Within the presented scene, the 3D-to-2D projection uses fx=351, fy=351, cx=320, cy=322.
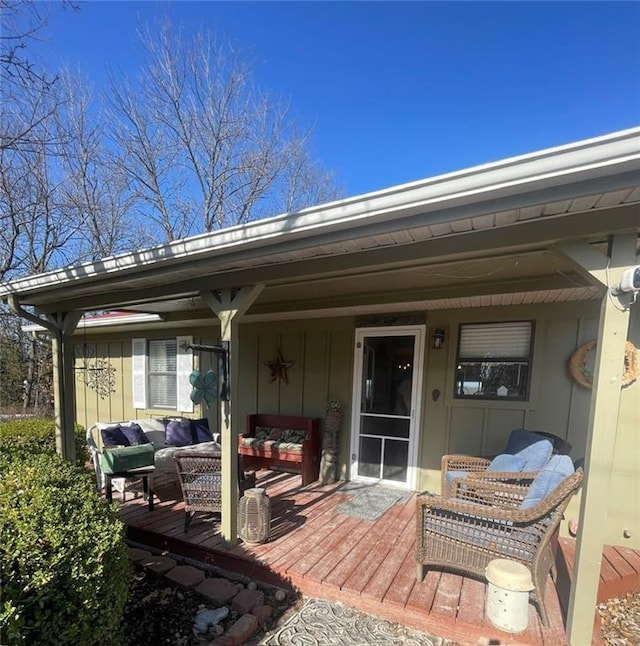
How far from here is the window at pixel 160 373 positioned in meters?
6.11

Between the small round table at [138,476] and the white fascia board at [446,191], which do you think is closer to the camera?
the white fascia board at [446,191]

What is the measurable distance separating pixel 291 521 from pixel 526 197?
130 inches

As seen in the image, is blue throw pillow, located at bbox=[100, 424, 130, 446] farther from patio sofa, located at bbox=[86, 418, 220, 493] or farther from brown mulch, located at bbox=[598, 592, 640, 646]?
brown mulch, located at bbox=[598, 592, 640, 646]

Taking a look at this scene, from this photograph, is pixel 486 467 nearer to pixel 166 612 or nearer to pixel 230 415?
pixel 230 415

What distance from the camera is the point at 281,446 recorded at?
15.0 feet

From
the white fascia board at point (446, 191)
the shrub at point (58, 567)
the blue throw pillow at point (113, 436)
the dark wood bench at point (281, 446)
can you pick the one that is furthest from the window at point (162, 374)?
the shrub at point (58, 567)

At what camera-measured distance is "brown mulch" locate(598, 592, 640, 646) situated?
2141mm

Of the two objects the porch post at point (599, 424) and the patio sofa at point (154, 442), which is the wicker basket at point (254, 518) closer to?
the patio sofa at point (154, 442)

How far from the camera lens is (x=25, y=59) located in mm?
3410

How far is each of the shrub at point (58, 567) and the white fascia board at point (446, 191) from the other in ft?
5.72

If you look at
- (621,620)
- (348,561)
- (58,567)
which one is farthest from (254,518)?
(621,620)

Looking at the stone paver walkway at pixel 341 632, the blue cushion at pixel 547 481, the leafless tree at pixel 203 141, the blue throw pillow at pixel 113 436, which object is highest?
the leafless tree at pixel 203 141

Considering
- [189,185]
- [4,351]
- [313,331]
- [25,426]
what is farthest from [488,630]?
[4,351]

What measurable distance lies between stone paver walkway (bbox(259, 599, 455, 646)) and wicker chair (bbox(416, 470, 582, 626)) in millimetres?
Answer: 416
